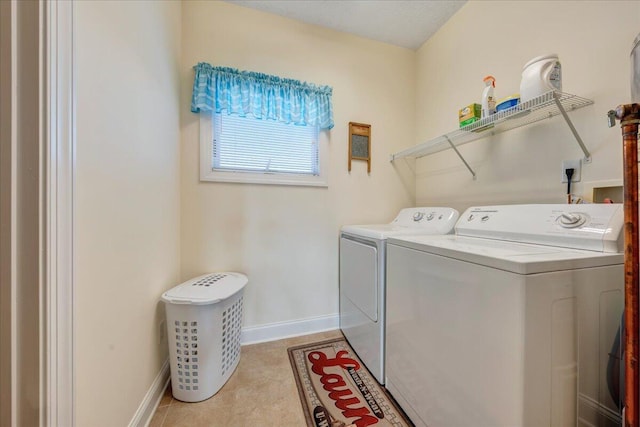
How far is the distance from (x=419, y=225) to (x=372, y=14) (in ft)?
5.85

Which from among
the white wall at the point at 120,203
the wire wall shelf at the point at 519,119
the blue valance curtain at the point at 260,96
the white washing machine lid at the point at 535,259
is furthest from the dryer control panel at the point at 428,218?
the white wall at the point at 120,203

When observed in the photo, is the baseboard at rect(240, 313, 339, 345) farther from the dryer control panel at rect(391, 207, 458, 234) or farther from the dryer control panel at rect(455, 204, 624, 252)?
the dryer control panel at rect(455, 204, 624, 252)

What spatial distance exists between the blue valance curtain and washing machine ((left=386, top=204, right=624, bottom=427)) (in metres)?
1.45

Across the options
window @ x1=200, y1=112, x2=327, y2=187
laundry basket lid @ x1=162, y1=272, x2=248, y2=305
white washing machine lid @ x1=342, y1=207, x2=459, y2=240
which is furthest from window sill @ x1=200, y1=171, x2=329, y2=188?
laundry basket lid @ x1=162, y1=272, x2=248, y2=305

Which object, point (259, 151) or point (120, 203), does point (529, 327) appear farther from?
point (259, 151)

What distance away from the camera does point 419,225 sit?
1805 millimetres

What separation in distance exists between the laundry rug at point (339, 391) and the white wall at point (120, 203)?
0.84 metres

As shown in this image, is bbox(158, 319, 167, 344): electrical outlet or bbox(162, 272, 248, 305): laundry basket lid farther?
bbox(158, 319, 167, 344): electrical outlet

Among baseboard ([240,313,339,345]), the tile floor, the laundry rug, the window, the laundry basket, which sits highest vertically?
the window

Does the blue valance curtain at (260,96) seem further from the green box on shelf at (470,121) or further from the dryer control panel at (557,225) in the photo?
the dryer control panel at (557,225)

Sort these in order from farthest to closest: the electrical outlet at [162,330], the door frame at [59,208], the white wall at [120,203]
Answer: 1. the electrical outlet at [162,330]
2. the white wall at [120,203]
3. the door frame at [59,208]

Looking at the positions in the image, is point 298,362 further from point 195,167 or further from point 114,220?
point 195,167

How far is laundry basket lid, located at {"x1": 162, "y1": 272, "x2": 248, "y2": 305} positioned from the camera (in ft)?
4.02

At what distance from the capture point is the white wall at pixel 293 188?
1748 millimetres
